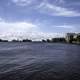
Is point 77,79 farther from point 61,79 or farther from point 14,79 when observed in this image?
point 14,79

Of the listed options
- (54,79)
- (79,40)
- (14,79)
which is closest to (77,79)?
(54,79)

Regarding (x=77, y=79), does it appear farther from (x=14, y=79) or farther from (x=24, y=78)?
(x=14, y=79)

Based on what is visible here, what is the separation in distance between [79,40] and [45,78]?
190347mm

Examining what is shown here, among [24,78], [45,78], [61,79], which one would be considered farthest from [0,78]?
[61,79]

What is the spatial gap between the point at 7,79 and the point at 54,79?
16.1ft

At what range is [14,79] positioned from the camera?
14.9 metres

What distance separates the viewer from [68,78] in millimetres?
15664

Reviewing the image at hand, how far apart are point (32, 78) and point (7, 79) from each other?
2637mm

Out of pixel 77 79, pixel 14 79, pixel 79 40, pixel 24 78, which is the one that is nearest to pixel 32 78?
pixel 24 78

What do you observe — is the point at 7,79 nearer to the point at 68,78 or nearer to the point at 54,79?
the point at 54,79

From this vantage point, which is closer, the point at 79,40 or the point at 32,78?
the point at 32,78

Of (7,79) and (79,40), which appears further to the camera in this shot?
(79,40)

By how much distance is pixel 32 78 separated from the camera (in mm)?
15508

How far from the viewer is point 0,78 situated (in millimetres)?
15141
